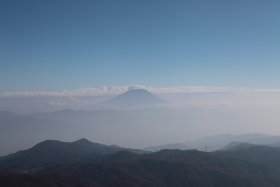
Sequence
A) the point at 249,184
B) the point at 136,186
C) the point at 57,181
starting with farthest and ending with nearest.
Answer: the point at 249,184 < the point at 136,186 < the point at 57,181

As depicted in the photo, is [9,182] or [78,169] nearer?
[9,182]

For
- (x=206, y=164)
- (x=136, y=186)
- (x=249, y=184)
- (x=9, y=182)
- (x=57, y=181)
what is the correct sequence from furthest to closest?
(x=206, y=164) < (x=249, y=184) < (x=136, y=186) < (x=57, y=181) < (x=9, y=182)

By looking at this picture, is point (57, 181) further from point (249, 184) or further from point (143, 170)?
point (249, 184)

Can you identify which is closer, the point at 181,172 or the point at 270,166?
the point at 181,172

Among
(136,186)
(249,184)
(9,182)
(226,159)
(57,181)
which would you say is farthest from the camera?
(226,159)

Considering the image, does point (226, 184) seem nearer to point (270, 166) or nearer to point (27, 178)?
point (270, 166)

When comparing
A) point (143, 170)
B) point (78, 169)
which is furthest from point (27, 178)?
point (143, 170)

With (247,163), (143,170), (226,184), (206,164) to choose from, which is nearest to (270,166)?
(247,163)

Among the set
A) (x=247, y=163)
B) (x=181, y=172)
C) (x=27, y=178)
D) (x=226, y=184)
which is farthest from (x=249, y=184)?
(x=27, y=178)

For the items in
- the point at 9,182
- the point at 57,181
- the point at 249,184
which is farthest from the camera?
the point at 249,184
